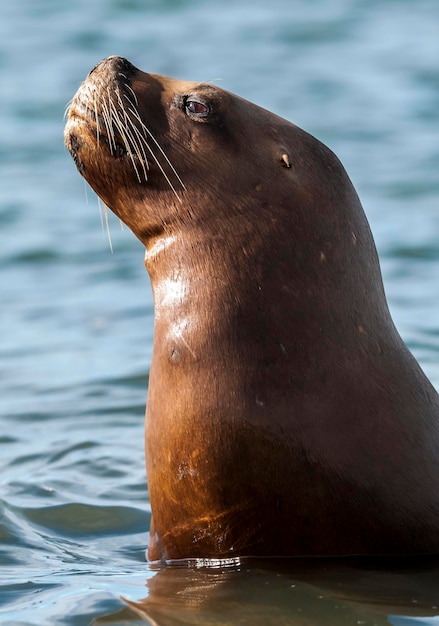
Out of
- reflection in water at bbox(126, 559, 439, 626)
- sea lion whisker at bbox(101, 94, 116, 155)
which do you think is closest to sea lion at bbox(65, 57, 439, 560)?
sea lion whisker at bbox(101, 94, 116, 155)

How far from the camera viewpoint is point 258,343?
4.82 m

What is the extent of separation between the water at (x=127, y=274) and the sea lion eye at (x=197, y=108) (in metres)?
1.72

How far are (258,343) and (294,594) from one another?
888mm

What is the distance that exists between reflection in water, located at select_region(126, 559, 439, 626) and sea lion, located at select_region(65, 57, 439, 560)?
0.11 meters

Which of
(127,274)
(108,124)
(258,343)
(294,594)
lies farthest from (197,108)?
(127,274)

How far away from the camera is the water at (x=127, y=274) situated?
15.0ft

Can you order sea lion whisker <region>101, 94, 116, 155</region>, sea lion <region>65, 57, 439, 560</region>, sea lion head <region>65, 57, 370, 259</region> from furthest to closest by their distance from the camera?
sea lion whisker <region>101, 94, 116, 155</region>, sea lion head <region>65, 57, 370, 259</region>, sea lion <region>65, 57, 439, 560</region>

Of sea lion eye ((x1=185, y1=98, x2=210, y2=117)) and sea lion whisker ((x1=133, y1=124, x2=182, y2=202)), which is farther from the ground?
sea lion eye ((x1=185, y1=98, x2=210, y2=117))

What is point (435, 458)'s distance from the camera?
16.0ft

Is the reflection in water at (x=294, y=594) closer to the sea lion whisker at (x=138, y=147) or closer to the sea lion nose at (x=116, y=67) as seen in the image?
the sea lion whisker at (x=138, y=147)

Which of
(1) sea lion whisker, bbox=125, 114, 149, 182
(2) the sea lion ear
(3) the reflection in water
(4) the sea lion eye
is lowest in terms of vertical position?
(3) the reflection in water

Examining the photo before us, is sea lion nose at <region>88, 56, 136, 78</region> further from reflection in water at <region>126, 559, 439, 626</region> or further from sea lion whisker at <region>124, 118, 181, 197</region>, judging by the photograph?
reflection in water at <region>126, 559, 439, 626</region>

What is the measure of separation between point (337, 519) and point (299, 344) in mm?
619

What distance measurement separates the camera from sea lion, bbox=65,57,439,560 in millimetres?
4727
